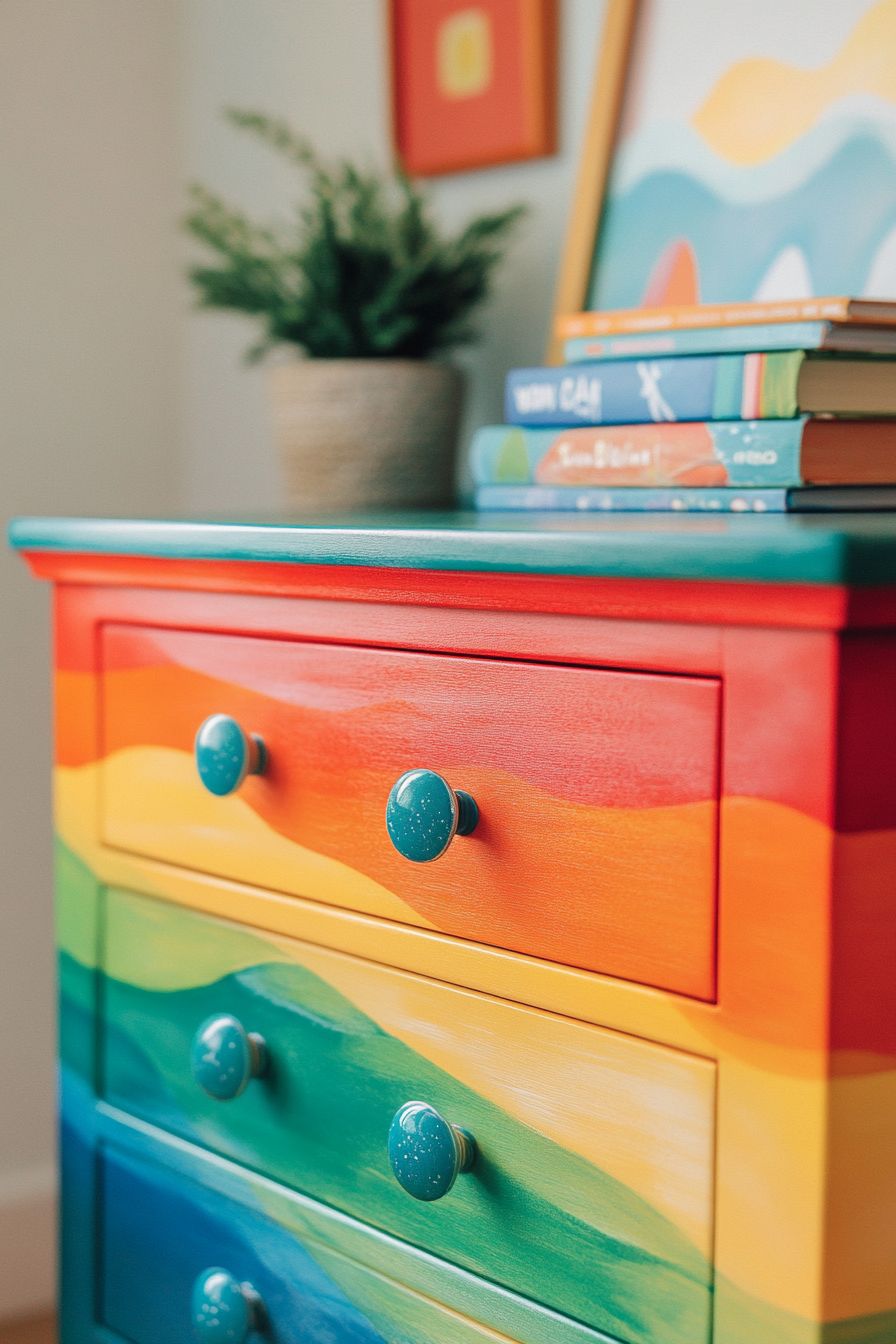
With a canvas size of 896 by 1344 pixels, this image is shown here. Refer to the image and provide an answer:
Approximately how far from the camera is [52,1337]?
169cm

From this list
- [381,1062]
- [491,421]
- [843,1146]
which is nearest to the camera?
[843,1146]

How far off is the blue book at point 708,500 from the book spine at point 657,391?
41 mm

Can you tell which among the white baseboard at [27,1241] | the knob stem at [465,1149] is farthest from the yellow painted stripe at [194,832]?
the white baseboard at [27,1241]

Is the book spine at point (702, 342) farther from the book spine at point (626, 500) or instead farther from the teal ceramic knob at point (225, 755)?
the teal ceramic knob at point (225, 755)

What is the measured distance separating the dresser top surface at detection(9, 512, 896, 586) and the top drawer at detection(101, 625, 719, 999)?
0.06m

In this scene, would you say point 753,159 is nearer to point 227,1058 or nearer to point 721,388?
point 721,388

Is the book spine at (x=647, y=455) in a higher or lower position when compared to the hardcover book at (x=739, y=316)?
lower

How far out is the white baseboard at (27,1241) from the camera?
1721 mm

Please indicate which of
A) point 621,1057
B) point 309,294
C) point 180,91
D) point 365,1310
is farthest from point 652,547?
point 180,91

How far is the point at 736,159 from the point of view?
1.08 metres

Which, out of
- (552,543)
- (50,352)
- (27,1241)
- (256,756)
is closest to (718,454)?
(552,543)

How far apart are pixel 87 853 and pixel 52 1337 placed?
0.97m

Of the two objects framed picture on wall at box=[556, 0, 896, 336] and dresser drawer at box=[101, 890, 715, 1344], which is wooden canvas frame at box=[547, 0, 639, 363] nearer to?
framed picture on wall at box=[556, 0, 896, 336]

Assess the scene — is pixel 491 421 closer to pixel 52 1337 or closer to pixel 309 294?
pixel 309 294
